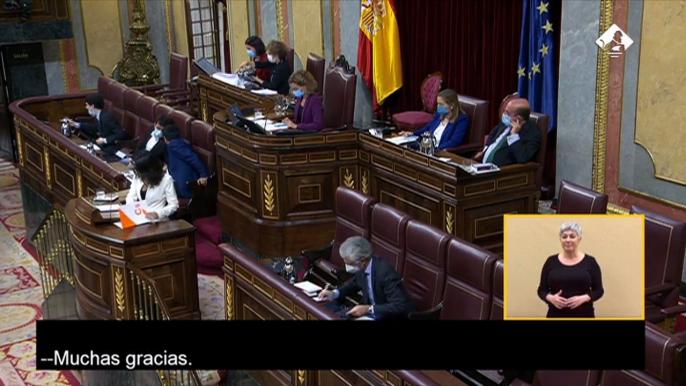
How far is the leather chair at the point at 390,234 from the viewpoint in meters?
5.13

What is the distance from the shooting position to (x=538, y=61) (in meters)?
7.68

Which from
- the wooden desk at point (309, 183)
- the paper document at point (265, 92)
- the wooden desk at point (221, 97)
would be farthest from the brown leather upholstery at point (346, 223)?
the paper document at point (265, 92)

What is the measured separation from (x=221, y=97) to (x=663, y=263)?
5792 millimetres

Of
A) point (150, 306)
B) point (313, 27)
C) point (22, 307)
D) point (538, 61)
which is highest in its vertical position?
point (313, 27)

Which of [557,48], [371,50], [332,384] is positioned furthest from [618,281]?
[371,50]

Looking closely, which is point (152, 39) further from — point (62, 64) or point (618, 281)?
point (618, 281)

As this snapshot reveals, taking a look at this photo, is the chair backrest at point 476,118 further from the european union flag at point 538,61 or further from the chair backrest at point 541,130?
the european union flag at point 538,61

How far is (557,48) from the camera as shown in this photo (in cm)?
761

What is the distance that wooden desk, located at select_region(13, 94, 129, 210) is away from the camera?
7766mm

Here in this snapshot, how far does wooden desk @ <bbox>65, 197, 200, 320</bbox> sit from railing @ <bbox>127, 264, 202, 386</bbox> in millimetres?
32

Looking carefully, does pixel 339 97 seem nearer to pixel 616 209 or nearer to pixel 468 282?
pixel 616 209

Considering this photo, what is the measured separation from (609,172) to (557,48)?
4.54ft

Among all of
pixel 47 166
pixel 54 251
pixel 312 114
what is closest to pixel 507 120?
pixel 312 114

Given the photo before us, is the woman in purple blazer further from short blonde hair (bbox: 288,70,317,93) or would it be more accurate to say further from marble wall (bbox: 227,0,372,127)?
marble wall (bbox: 227,0,372,127)
